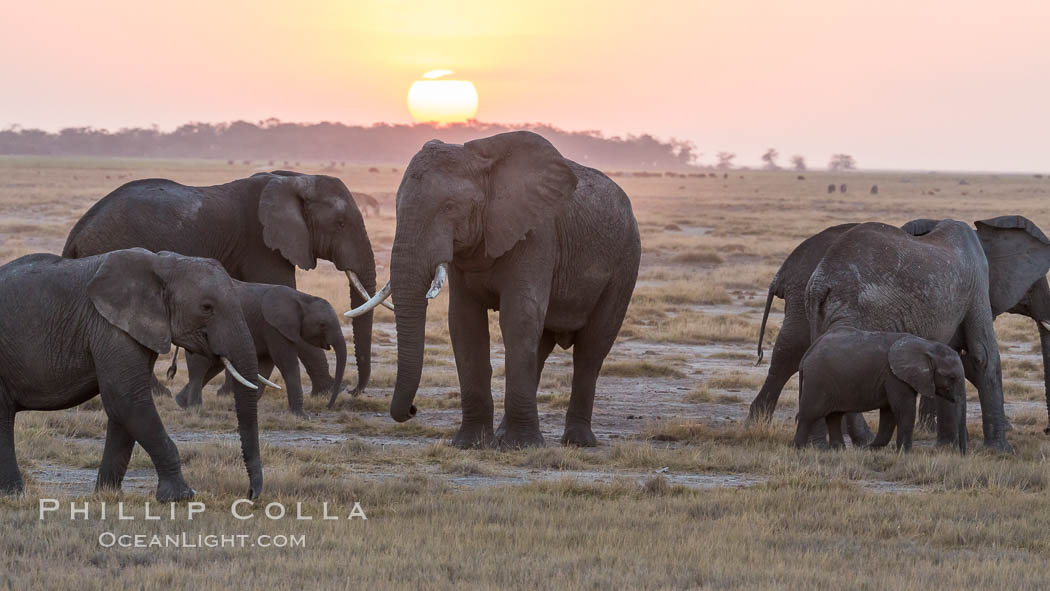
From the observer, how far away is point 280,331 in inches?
469

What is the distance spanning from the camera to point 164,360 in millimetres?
15766

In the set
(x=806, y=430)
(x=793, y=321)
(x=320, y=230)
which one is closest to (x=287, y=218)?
(x=320, y=230)

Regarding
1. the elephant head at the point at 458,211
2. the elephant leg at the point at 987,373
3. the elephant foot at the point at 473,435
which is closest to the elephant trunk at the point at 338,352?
the elephant foot at the point at 473,435

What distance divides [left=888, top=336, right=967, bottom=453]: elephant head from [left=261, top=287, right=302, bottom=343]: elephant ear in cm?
515

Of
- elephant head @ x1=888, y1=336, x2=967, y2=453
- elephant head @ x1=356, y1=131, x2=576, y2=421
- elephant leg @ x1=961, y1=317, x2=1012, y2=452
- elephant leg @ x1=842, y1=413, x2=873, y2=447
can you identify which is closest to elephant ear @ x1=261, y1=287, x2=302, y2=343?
elephant head @ x1=356, y1=131, x2=576, y2=421

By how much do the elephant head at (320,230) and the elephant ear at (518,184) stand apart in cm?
295

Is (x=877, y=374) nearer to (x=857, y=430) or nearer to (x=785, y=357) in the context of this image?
(x=857, y=430)

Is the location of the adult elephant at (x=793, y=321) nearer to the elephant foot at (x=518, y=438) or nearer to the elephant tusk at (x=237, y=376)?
the elephant foot at (x=518, y=438)

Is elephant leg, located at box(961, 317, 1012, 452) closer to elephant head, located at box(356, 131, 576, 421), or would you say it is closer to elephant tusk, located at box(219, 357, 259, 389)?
elephant head, located at box(356, 131, 576, 421)

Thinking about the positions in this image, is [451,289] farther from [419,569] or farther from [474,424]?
[419,569]

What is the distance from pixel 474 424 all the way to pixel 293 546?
3602 millimetres

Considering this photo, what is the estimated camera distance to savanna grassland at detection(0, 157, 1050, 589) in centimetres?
673

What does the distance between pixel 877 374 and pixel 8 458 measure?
5.85 m

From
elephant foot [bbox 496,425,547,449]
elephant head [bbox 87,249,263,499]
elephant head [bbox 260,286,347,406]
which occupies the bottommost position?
elephant foot [bbox 496,425,547,449]
